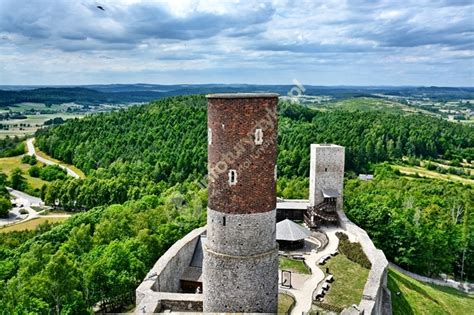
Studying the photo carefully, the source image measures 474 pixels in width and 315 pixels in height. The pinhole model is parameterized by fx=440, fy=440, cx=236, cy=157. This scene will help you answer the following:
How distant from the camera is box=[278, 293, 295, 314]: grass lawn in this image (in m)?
20.5

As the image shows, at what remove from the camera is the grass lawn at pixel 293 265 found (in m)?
26.2

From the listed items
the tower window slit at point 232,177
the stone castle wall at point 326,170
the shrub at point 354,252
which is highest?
the tower window slit at point 232,177

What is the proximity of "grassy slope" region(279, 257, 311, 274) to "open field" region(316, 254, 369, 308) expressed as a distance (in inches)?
57.9

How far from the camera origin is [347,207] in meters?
38.8

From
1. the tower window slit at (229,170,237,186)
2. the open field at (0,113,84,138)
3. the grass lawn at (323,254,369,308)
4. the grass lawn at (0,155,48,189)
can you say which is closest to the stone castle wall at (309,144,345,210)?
the grass lawn at (323,254,369,308)

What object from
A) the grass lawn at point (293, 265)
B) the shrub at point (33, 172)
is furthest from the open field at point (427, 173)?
the shrub at point (33, 172)

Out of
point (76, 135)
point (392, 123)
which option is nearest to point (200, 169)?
point (76, 135)

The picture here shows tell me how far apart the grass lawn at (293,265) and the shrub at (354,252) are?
3.41 metres

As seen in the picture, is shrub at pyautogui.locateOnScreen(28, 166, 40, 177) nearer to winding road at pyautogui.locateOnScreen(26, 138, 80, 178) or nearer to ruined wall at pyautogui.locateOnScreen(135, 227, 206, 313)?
winding road at pyautogui.locateOnScreen(26, 138, 80, 178)

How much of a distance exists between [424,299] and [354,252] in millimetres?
6934

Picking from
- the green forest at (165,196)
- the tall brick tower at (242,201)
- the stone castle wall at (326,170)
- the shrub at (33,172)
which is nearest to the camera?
the tall brick tower at (242,201)

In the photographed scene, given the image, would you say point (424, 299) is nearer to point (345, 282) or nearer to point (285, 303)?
point (345, 282)

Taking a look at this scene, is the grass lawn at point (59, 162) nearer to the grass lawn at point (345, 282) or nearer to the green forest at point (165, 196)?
the green forest at point (165, 196)

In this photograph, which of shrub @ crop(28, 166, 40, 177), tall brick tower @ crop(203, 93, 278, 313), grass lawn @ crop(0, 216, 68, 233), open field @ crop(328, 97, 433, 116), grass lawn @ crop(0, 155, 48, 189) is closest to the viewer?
tall brick tower @ crop(203, 93, 278, 313)
